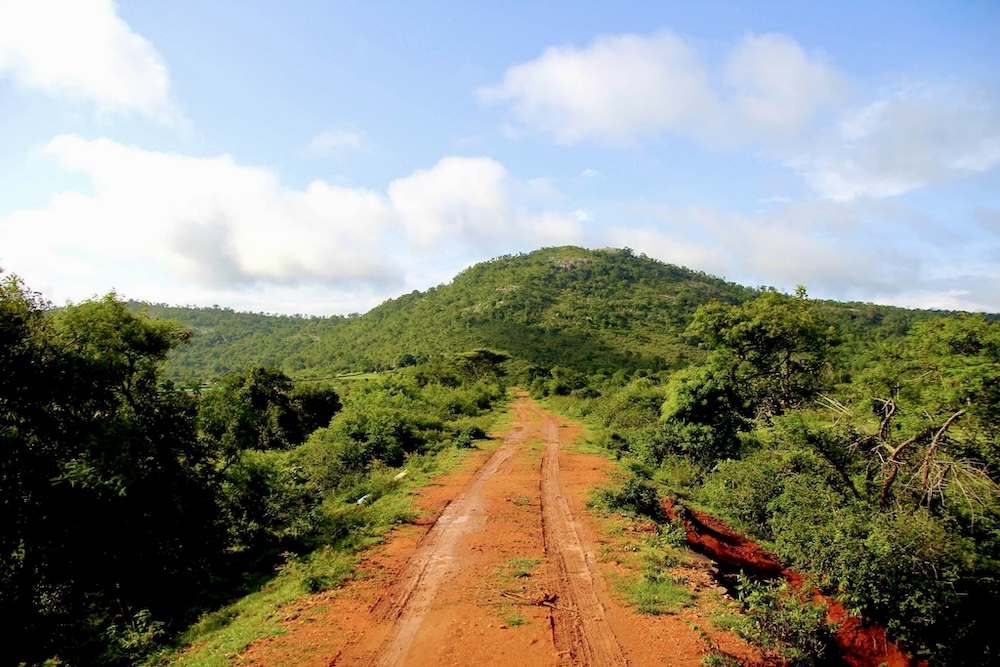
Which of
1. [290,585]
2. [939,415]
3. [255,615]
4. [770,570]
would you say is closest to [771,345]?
[939,415]

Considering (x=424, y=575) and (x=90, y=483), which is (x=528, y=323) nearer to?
(x=424, y=575)

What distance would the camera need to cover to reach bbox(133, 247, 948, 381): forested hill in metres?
102

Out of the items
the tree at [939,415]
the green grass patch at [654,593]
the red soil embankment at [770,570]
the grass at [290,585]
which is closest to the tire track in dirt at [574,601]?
the green grass patch at [654,593]

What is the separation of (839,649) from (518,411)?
3626 cm

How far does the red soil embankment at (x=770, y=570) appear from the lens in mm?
10094

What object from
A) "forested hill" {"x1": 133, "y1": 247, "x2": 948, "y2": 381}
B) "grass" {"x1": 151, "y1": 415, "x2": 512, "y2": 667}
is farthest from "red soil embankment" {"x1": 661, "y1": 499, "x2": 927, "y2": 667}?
"forested hill" {"x1": 133, "y1": 247, "x2": 948, "y2": 381}

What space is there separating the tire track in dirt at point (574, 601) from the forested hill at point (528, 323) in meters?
65.5

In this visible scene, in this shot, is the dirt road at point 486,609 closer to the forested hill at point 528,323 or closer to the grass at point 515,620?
the grass at point 515,620

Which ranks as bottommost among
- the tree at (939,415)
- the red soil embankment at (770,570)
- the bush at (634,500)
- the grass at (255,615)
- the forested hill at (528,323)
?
the red soil embankment at (770,570)

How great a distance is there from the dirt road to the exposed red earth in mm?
22

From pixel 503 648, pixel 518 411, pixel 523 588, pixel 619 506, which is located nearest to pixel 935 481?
pixel 619 506

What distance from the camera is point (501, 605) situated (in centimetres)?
905

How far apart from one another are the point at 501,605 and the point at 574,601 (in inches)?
54.9

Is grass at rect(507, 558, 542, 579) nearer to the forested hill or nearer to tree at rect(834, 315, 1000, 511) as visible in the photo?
tree at rect(834, 315, 1000, 511)
